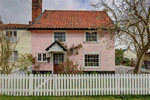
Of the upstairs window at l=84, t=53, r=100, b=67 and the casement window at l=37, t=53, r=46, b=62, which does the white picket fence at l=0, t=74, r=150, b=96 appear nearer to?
the casement window at l=37, t=53, r=46, b=62

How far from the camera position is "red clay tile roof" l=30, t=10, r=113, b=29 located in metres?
11.3

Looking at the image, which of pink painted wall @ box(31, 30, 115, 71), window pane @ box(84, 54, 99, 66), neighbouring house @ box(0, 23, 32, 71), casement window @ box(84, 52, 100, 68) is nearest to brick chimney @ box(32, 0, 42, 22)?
neighbouring house @ box(0, 23, 32, 71)

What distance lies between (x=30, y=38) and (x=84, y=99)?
30.6 ft

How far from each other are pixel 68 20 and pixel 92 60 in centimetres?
565

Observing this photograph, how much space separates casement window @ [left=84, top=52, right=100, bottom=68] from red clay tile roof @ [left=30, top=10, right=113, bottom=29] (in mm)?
3176

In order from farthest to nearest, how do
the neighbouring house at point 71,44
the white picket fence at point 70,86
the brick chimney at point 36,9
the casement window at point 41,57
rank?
the brick chimney at point 36,9 < the casement window at point 41,57 < the neighbouring house at point 71,44 < the white picket fence at point 70,86

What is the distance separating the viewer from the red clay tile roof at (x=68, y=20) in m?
11.3

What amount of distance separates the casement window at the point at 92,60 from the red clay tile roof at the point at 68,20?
3176 millimetres

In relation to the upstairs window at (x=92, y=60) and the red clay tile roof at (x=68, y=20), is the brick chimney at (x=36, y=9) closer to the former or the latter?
the red clay tile roof at (x=68, y=20)

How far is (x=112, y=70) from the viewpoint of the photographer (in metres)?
11.3

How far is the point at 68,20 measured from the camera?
12539 mm

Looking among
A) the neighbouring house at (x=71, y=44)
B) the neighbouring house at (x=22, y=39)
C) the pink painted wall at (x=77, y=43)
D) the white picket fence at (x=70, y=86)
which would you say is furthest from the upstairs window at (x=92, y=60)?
the neighbouring house at (x=22, y=39)

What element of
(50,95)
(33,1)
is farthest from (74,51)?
(33,1)

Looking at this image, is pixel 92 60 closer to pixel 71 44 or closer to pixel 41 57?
pixel 71 44
